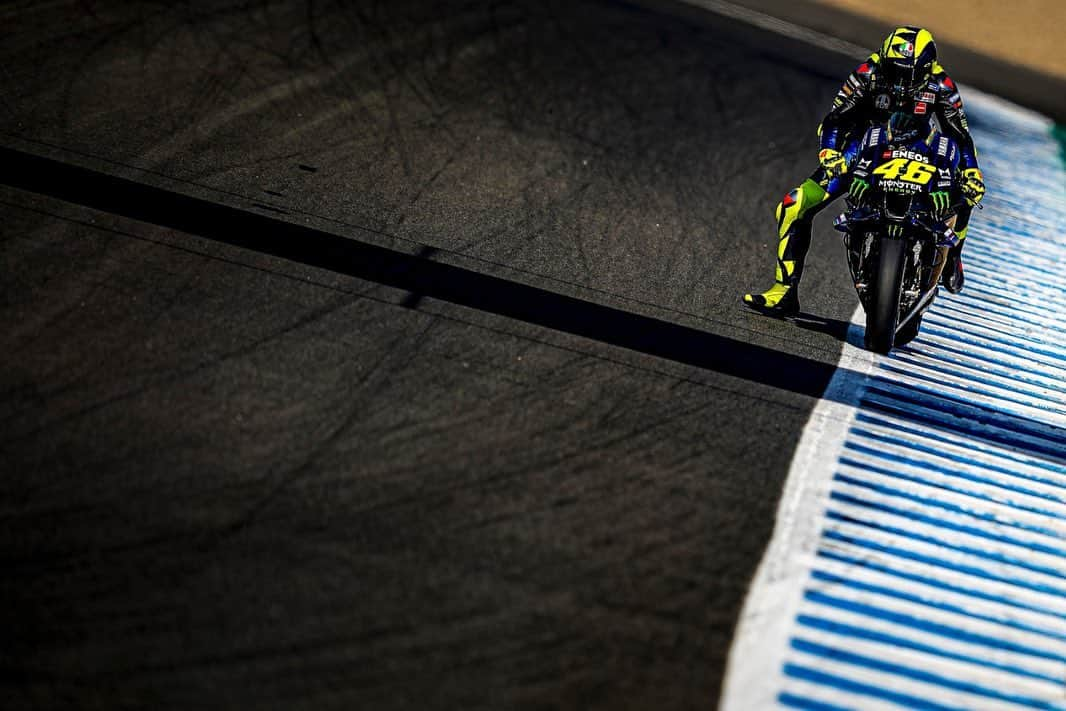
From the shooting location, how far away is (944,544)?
604 cm

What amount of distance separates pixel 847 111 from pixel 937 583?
358 centimetres

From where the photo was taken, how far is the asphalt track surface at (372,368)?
462 centimetres

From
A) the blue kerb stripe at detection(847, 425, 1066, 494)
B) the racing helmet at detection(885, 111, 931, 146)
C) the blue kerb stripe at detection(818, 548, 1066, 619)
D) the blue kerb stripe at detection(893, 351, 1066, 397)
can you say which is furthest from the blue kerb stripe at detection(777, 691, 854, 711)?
the racing helmet at detection(885, 111, 931, 146)

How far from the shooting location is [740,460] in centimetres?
624

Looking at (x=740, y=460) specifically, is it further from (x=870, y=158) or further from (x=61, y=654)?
(x=61, y=654)

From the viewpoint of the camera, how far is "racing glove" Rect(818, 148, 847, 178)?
24.4 ft

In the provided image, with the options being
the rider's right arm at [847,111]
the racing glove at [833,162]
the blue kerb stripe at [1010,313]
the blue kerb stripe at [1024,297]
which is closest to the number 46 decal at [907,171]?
the racing glove at [833,162]

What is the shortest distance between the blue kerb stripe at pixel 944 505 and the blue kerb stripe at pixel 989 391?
130cm

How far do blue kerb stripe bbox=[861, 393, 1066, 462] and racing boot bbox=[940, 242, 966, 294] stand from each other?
1209 millimetres

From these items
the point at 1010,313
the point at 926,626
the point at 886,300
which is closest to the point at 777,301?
the point at 886,300

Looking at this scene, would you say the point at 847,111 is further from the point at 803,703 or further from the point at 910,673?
the point at 803,703

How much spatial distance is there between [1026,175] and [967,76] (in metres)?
3.13

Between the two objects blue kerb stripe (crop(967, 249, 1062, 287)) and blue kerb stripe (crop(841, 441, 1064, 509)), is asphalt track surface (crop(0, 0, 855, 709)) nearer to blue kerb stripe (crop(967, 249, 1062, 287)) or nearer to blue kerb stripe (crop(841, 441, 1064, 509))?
blue kerb stripe (crop(841, 441, 1064, 509))

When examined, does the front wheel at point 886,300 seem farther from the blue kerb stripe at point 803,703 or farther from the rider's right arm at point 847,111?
the blue kerb stripe at point 803,703
